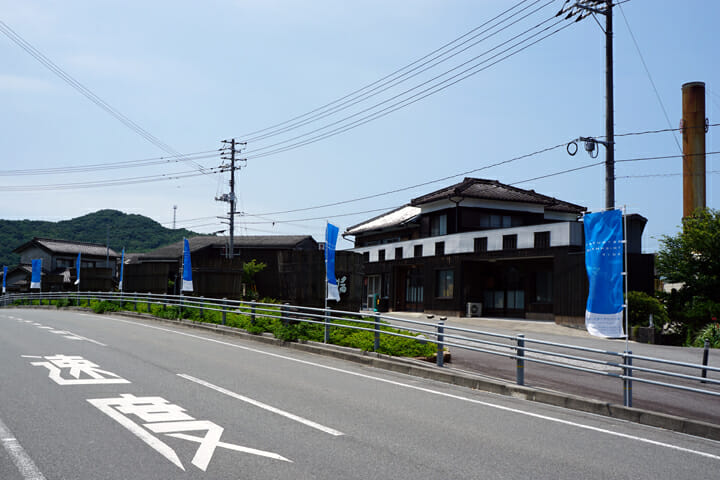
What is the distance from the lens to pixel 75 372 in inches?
391

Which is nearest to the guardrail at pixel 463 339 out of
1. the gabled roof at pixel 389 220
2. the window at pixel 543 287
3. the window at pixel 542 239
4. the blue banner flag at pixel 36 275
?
the blue banner flag at pixel 36 275

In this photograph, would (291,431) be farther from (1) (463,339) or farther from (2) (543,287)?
(2) (543,287)

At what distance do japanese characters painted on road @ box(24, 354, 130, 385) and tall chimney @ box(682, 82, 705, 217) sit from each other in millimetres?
41203

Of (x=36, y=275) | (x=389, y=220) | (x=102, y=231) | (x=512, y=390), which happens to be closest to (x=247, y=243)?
(x=389, y=220)

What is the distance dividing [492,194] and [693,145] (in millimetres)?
16368

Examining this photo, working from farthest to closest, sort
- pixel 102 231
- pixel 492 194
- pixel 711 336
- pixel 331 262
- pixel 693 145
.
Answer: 1. pixel 102 231
2. pixel 693 145
3. pixel 492 194
4. pixel 711 336
5. pixel 331 262

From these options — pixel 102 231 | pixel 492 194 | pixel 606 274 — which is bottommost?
pixel 606 274

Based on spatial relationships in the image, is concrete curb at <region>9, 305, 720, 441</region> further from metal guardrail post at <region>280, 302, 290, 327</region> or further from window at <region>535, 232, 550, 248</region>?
window at <region>535, 232, 550, 248</region>

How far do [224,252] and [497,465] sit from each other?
53.5 m

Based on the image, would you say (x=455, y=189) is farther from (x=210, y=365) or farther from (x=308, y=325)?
(x=210, y=365)

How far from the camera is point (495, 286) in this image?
33062mm

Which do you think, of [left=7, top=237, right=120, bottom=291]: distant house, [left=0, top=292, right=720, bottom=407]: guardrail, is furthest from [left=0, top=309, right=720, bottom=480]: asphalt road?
[left=7, top=237, right=120, bottom=291]: distant house

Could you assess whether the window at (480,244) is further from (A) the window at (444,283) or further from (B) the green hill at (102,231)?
(B) the green hill at (102,231)

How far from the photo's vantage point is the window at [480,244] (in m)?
31.4
